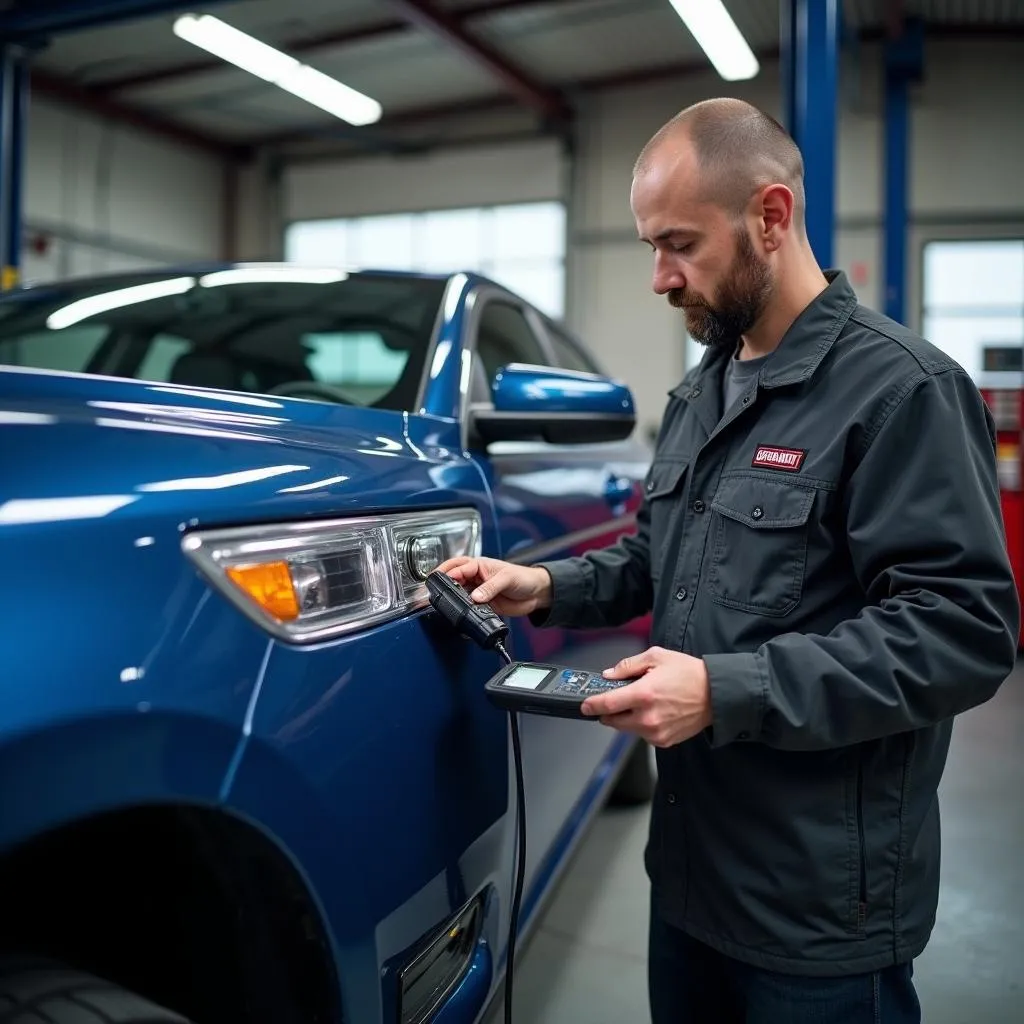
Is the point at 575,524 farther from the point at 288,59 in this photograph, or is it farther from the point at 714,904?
the point at 288,59

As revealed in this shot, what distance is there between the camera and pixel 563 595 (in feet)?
4.49

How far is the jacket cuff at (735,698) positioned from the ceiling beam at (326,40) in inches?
310

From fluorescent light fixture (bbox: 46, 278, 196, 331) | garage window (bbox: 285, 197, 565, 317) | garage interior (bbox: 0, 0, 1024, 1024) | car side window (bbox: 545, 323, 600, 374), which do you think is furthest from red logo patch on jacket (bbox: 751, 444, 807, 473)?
garage window (bbox: 285, 197, 565, 317)

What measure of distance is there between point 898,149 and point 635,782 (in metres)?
6.99

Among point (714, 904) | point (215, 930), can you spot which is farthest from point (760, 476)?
point (215, 930)

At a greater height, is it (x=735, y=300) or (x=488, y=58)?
(x=488, y=58)

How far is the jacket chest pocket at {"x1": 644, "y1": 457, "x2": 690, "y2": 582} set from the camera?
129 cm

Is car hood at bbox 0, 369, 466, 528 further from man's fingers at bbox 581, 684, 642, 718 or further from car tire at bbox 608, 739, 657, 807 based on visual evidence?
car tire at bbox 608, 739, 657, 807

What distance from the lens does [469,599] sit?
110 cm

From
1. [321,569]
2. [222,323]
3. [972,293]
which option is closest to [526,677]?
[321,569]

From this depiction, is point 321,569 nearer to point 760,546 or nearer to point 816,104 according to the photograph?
point 760,546

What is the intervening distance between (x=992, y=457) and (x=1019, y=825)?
2290 millimetres

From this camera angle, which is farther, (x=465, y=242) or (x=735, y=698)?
(x=465, y=242)

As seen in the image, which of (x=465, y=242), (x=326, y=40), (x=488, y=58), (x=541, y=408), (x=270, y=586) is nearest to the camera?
(x=270, y=586)
